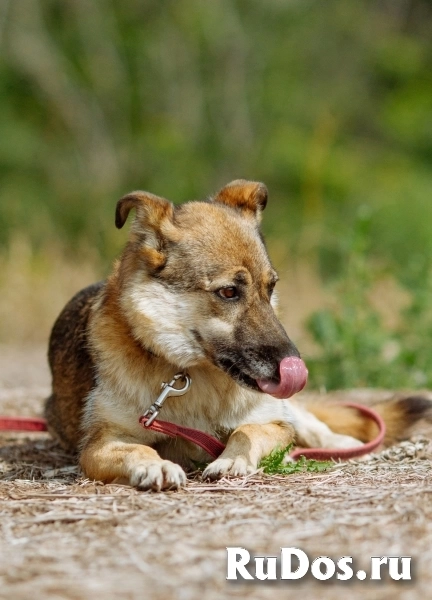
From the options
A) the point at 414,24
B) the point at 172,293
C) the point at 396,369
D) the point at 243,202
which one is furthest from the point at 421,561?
the point at 414,24

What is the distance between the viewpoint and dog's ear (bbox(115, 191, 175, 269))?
198 inches

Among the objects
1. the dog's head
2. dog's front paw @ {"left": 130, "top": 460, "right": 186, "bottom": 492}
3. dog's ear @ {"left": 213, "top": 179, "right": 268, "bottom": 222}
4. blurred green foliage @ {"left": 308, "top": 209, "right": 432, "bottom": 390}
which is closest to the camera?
dog's front paw @ {"left": 130, "top": 460, "right": 186, "bottom": 492}

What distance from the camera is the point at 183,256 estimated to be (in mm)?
4973

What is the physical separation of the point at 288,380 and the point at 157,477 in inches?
31.8

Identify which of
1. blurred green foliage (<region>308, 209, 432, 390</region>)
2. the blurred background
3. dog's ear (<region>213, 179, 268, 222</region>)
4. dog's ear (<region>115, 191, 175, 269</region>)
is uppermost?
the blurred background

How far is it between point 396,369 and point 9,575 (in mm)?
5812

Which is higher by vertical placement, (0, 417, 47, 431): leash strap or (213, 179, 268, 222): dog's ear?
(213, 179, 268, 222): dog's ear

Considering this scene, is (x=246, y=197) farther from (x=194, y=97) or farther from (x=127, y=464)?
(x=194, y=97)

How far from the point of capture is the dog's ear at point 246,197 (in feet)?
18.2

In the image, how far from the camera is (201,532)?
3543mm

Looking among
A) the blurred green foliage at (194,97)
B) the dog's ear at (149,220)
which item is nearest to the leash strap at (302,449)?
the dog's ear at (149,220)

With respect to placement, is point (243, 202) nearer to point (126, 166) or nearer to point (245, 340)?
point (245, 340)

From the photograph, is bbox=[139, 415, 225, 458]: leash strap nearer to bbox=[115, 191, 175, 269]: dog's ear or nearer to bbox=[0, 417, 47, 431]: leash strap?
bbox=[115, 191, 175, 269]: dog's ear

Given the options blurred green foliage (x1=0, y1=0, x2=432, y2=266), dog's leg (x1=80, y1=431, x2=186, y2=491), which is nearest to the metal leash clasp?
dog's leg (x1=80, y1=431, x2=186, y2=491)
